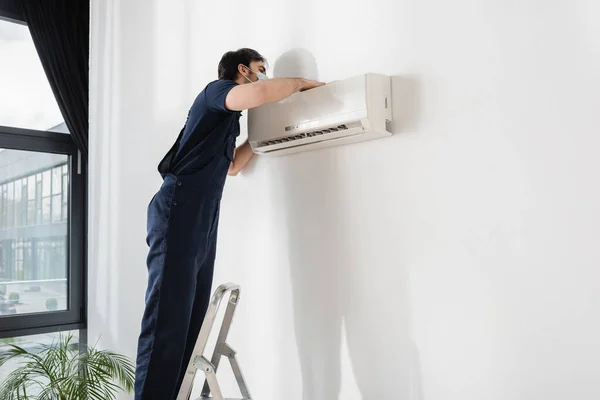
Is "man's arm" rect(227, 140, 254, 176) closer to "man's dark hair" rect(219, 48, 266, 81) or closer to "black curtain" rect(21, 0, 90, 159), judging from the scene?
"man's dark hair" rect(219, 48, 266, 81)

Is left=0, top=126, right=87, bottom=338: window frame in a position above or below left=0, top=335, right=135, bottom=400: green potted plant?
above

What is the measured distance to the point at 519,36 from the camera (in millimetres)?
1390

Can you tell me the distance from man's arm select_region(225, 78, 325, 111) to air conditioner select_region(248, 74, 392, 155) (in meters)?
0.07

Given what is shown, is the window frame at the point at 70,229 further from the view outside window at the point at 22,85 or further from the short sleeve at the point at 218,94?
the short sleeve at the point at 218,94

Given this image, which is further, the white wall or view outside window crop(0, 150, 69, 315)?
view outside window crop(0, 150, 69, 315)

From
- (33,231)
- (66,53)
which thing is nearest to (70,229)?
(33,231)

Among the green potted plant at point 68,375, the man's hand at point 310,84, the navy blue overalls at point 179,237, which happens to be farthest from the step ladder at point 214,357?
the green potted plant at point 68,375

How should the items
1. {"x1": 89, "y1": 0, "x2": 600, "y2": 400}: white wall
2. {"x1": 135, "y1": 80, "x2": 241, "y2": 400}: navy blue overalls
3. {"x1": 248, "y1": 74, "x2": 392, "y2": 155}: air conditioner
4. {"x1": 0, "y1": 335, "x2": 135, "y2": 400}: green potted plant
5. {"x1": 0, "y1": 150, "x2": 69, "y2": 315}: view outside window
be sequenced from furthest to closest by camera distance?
{"x1": 0, "y1": 150, "x2": 69, "y2": 315}: view outside window, {"x1": 0, "y1": 335, "x2": 135, "y2": 400}: green potted plant, {"x1": 135, "y1": 80, "x2": 241, "y2": 400}: navy blue overalls, {"x1": 248, "y1": 74, "x2": 392, "y2": 155}: air conditioner, {"x1": 89, "y1": 0, "x2": 600, "y2": 400}: white wall

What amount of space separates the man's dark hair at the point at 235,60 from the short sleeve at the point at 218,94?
0.46 ft

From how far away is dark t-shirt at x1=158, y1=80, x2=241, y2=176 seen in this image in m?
1.87

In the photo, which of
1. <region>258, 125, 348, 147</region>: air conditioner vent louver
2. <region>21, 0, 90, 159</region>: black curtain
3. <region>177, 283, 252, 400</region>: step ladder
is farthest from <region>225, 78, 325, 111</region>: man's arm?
<region>21, 0, 90, 159</region>: black curtain

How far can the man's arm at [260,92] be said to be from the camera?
1.69m

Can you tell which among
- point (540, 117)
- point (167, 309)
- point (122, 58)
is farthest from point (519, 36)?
point (122, 58)

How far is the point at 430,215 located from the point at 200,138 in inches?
31.6
